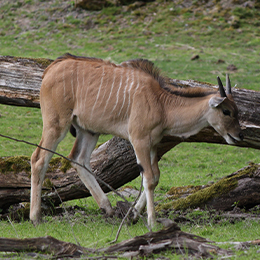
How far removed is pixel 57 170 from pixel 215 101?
2773 millimetres

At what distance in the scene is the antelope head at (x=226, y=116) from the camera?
18.9 feet

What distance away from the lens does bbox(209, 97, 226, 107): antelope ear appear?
18.7 ft

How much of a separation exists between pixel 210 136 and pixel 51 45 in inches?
556

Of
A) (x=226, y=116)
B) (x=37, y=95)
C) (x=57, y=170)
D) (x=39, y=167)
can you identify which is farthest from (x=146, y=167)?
(x=37, y=95)

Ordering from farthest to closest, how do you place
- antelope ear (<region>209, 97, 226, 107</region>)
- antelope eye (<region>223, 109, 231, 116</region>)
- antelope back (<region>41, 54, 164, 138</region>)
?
antelope back (<region>41, 54, 164, 138</region>)
antelope eye (<region>223, 109, 231, 116</region>)
antelope ear (<region>209, 97, 226, 107</region>)

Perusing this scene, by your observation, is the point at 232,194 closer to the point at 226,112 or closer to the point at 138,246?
the point at 226,112

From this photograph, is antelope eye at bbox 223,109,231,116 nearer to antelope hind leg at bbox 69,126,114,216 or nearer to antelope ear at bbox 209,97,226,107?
antelope ear at bbox 209,97,226,107

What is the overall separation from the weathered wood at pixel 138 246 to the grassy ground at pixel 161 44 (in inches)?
198

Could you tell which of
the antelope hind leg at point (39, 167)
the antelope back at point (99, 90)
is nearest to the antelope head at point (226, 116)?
the antelope back at point (99, 90)

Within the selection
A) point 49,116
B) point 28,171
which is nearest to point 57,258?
point 49,116

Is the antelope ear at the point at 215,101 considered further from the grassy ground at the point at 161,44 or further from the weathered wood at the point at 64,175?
the grassy ground at the point at 161,44

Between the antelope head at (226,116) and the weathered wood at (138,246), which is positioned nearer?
the weathered wood at (138,246)

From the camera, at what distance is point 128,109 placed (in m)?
6.06

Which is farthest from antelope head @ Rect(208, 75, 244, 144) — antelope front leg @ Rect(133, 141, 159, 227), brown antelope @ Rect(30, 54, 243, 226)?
antelope front leg @ Rect(133, 141, 159, 227)
